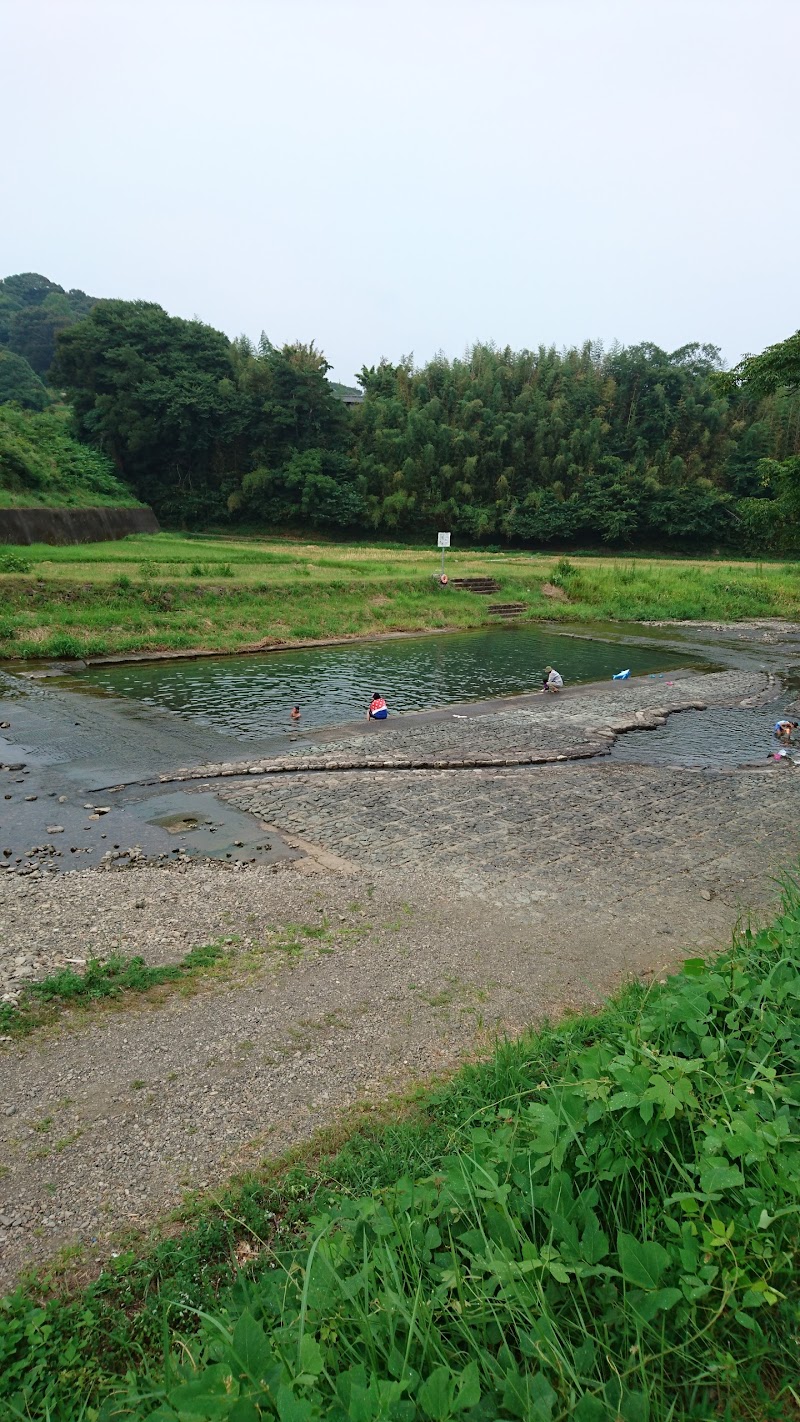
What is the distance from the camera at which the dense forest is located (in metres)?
49.3

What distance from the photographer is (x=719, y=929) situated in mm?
6762

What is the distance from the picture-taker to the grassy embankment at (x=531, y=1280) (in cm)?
199

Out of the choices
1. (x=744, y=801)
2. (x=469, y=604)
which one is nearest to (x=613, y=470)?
(x=469, y=604)

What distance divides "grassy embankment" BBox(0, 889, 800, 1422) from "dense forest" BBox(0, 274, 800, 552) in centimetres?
4824

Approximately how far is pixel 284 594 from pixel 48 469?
1763 cm

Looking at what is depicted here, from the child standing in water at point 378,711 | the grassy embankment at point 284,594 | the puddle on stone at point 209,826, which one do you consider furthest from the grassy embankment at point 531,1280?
the grassy embankment at point 284,594

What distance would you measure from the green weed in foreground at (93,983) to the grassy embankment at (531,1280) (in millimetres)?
2244

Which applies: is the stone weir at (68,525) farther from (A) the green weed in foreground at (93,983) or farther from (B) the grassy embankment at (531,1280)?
(B) the grassy embankment at (531,1280)

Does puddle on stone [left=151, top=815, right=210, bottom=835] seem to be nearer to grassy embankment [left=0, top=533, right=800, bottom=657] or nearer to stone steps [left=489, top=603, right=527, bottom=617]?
grassy embankment [left=0, top=533, right=800, bottom=657]

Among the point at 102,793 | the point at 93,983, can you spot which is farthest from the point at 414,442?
the point at 93,983

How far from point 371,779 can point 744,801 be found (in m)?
5.33

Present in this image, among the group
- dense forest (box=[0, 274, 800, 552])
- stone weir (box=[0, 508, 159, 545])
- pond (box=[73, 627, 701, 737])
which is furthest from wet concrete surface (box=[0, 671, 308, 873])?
dense forest (box=[0, 274, 800, 552])

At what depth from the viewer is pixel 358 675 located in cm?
1984

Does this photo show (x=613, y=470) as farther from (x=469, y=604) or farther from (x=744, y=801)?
(x=744, y=801)
